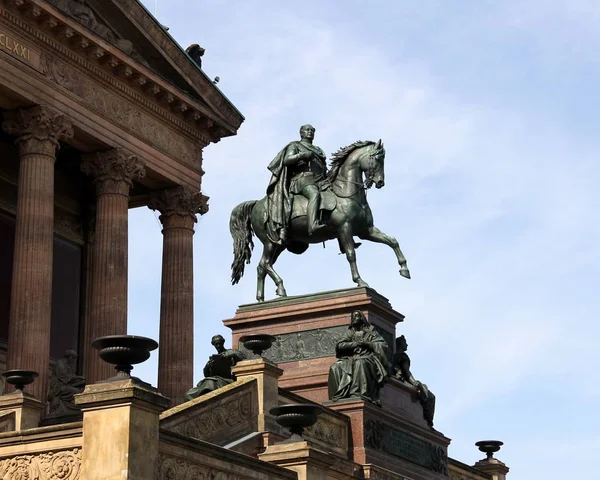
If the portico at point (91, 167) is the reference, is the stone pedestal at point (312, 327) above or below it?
below

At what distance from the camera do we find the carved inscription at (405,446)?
86.5ft

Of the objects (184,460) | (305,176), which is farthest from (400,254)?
(184,460)

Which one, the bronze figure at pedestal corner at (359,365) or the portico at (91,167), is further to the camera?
the portico at (91,167)

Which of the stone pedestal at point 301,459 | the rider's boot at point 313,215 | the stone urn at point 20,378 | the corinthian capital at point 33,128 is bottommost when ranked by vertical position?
the stone pedestal at point 301,459

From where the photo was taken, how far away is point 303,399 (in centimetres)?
2572

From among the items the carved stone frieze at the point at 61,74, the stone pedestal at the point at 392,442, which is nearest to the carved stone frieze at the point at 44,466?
the stone pedestal at the point at 392,442

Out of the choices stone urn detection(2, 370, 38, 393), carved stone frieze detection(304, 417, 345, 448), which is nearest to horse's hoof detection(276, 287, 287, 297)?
carved stone frieze detection(304, 417, 345, 448)

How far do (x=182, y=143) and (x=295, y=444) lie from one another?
22914 millimetres

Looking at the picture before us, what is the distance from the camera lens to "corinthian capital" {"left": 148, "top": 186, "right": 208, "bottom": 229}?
135 feet

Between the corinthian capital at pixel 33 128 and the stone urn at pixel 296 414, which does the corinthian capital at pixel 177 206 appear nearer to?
the corinthian capital at pixel 33 128

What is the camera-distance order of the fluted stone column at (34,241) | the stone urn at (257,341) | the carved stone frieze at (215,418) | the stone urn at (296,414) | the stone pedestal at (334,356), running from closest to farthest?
1. the stone urn at (296,414)
2. the carved stone frieze at (215,418)
3. the stone urn at (257,341)
4. the stone pedestal at (334,356)
5. the fluted stone column at (34,241)

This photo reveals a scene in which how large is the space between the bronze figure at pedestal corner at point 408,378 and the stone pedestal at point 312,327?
8.4 inches

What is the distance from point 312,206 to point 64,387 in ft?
21.1

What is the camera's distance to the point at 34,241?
3450 centimetres
